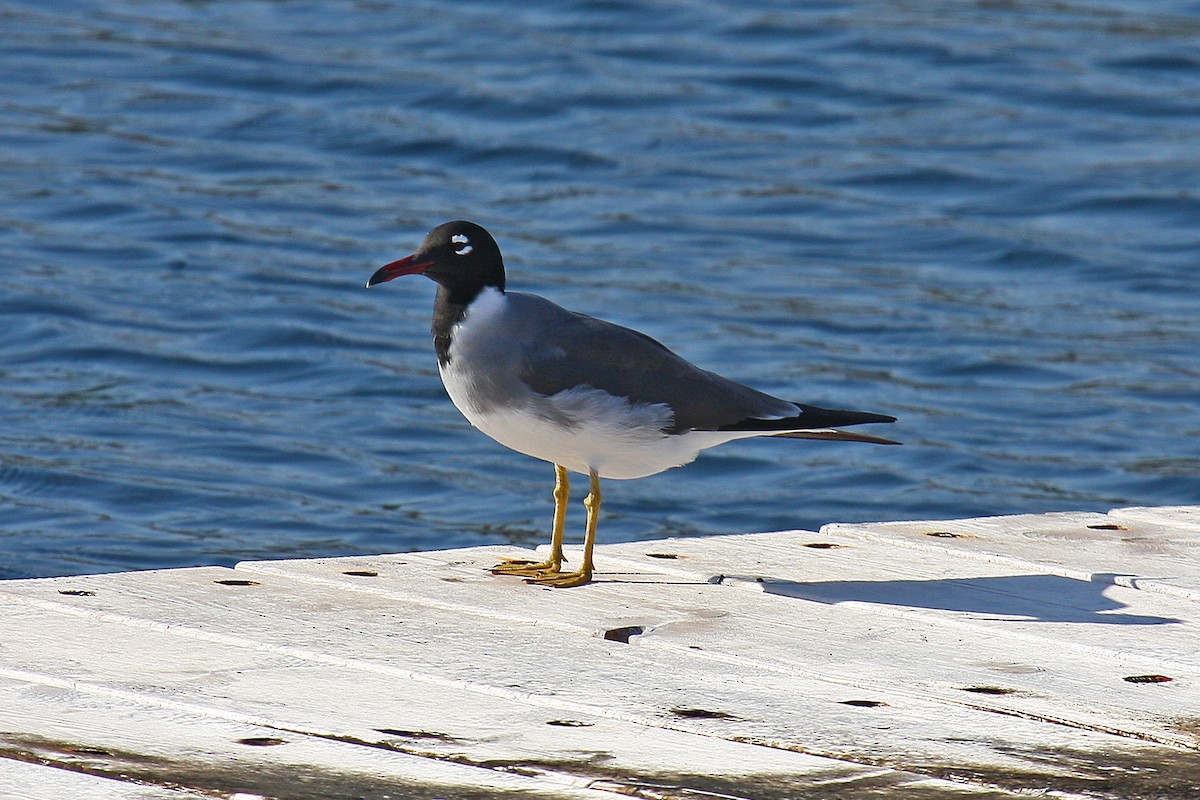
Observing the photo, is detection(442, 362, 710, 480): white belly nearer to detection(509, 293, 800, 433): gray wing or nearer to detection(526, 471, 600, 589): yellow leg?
detection(509, 293, 800, 433): gray wing

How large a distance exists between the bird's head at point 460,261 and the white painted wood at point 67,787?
288 cm

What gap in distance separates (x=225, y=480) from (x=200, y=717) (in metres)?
6.80

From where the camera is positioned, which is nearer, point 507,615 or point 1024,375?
point 507,615

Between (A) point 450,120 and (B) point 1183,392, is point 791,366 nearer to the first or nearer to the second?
(B) point 1183,392

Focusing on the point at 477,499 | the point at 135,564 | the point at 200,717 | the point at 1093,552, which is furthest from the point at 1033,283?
the point at 200,717

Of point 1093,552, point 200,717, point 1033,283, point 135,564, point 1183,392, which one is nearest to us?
point 200,717

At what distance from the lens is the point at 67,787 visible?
3434 millimetres

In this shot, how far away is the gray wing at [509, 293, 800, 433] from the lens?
602cm

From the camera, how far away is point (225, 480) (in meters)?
10.6

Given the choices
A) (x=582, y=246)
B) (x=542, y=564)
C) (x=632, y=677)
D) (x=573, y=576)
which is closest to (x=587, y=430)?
(x=542, y=564)

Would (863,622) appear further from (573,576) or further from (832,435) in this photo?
(832,435)

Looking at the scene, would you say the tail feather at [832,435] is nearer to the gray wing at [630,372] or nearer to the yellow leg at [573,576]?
the gray wing at [630,372]

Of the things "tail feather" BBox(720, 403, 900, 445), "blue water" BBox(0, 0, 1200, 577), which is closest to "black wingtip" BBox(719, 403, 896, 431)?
"tail feather" BBox(720, 403, 900, 445)

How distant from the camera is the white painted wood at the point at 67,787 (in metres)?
3.39
